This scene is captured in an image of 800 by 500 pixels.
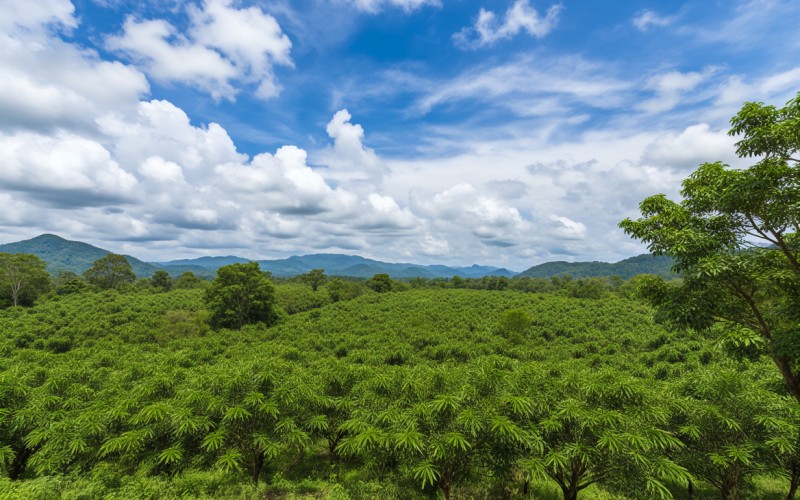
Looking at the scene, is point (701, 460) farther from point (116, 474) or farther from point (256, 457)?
point (116, 474)

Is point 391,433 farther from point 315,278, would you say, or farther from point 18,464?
point 315,278

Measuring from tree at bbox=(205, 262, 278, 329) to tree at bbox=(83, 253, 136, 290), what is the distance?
183 ft

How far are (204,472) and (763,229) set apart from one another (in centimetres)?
2129

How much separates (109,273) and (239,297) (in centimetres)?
6366

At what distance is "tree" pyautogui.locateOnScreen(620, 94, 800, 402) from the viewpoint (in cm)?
819

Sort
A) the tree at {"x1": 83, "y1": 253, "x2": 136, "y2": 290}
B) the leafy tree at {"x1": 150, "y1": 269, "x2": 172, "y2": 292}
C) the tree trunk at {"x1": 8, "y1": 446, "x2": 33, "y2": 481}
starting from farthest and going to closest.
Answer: the leafy tree at {"x1": 150, "y1": 269, "x2": 172, "y2": 292}
the tree at {"x1": 83, "y1": 253, "x2": 136, "y2": 290}
the tree trunk at {"x1": 8, "y1": 446, "x2": 33, "y2": 481}

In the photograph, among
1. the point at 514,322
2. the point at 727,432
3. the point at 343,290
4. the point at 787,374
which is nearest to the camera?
the point at 787,374

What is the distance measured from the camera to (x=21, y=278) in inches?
2307

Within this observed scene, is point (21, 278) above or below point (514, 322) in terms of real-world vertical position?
above

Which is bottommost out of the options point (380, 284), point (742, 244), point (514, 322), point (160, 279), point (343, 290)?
point (514, 322)

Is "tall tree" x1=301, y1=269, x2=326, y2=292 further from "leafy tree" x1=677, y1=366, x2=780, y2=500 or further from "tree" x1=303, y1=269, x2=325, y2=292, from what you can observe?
"leafy tree" x1=677, y1=366, x2=780, y2=500

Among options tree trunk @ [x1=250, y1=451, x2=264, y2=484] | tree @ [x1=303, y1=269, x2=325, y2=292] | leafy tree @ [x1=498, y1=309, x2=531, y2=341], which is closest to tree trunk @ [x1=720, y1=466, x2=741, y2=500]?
tree trunk @ [x1=250, y1=451, x2=264, y2=484]

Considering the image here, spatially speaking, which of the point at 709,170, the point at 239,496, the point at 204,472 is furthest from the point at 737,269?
the point at 204,472

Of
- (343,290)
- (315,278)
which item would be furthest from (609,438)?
(315,278)
